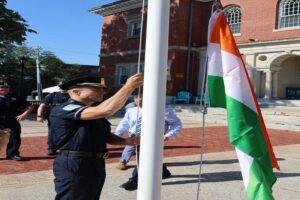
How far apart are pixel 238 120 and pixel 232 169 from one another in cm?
553

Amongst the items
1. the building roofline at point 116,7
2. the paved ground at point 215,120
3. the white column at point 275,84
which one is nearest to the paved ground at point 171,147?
the paved ground at point 215,120

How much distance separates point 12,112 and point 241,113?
270 inches

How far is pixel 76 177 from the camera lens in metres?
3.88

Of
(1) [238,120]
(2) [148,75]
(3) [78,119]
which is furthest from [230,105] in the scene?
(3) [78,119]

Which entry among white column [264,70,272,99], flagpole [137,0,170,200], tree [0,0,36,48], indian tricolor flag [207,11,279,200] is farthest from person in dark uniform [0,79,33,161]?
white column [264,70,272,99]

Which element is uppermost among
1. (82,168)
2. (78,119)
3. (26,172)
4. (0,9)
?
(0,9)

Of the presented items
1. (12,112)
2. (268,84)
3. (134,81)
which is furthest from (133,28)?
(134,81)

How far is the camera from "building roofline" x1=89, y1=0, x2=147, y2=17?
3606 cm

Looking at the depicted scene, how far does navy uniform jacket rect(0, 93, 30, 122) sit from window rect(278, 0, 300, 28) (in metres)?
21.6

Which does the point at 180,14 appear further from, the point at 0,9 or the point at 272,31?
the point at 0,9

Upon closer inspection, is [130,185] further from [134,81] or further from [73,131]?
[134,81]

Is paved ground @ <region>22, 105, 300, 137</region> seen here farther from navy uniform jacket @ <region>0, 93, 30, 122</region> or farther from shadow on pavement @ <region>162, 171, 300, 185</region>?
shadow on pavement @ <region>162, 171, 300, 185</region>

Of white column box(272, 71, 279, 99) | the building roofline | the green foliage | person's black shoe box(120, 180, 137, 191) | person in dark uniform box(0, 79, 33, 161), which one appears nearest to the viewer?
person's black shoe box(120, 180, 137, 191)

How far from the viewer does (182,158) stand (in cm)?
1052
